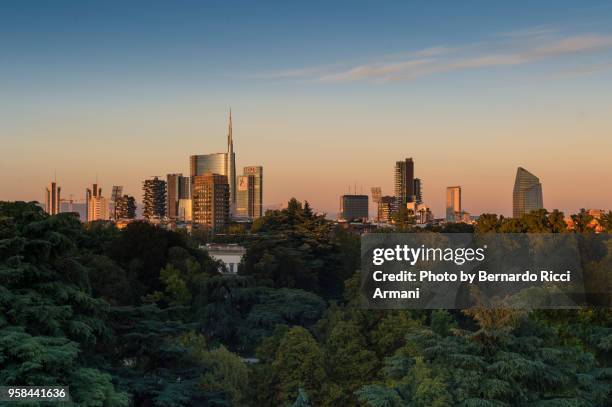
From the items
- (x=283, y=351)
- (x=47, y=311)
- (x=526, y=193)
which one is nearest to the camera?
(x=47, y=311)

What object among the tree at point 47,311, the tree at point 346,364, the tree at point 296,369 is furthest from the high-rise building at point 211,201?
the tree at point 47,311

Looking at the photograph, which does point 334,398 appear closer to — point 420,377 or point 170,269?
point 420,377

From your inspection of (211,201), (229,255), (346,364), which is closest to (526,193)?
(211,201)

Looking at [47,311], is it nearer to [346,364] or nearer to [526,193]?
[346,364]

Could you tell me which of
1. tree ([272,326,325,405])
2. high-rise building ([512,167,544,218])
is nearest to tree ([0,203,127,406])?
tree ([272,326,325,405])

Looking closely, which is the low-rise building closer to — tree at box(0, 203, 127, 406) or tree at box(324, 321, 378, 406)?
tree at box(324, 321, 378, 406)

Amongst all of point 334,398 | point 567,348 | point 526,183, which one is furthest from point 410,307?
point 526,183

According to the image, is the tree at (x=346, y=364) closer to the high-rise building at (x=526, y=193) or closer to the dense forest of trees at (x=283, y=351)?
the dense forest of trees at (x=283, y=351)
